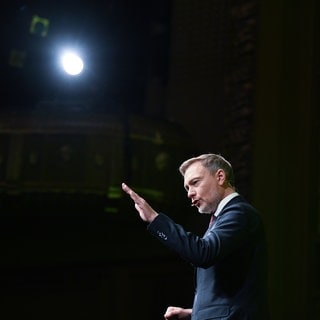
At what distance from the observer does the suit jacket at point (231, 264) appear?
228 centimetres

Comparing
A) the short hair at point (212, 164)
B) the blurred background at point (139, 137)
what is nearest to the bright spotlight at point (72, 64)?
the blurred background at point (139, 137)

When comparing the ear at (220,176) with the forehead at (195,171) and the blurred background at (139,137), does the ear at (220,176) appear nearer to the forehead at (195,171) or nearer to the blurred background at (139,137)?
the forehead at (195,171)

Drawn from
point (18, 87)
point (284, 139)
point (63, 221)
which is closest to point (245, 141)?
point (284, 139)

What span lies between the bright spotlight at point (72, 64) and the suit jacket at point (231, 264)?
3.48 meters

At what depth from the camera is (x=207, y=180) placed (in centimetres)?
244

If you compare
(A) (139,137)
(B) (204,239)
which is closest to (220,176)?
(B) (204,239)

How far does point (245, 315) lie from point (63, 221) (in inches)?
153

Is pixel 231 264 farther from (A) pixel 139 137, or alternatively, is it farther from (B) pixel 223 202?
(A) pixel 139 137

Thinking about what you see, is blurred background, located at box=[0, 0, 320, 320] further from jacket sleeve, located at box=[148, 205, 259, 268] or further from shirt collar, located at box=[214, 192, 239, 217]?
jacket sleeve, located at box=[148, 205, 259, 268]

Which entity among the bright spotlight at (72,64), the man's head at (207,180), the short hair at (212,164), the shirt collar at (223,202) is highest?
the bright spotlight at (72,64)

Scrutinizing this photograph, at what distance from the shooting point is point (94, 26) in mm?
6461

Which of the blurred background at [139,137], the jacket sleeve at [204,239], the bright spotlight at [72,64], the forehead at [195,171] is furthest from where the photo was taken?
the bright spotlight at [72,64]

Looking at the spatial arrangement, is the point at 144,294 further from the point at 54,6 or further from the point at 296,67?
the point at 54,6

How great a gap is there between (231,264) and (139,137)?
142 inches
